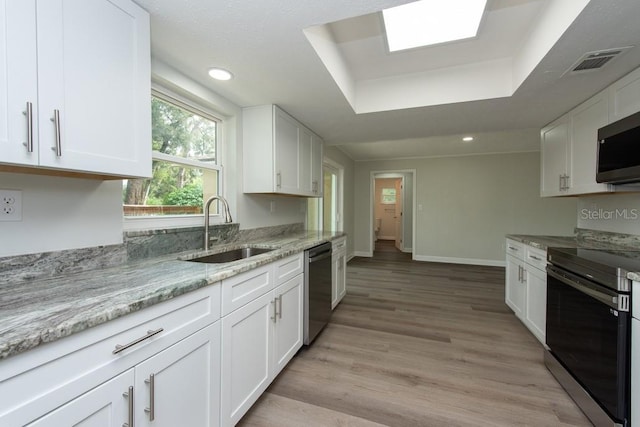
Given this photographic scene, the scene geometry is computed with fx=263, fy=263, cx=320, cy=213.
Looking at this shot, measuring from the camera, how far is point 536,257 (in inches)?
90.9

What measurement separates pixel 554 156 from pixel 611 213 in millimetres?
715

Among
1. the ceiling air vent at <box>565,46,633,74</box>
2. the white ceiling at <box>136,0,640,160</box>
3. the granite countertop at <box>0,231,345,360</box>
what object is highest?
the white ceiling at <box>136,0,640,160</box>

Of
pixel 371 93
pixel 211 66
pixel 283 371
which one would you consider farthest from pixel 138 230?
pixel 371 93

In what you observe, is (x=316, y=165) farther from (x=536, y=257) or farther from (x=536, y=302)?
(x=536, y=302)

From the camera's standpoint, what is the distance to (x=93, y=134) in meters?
1.07

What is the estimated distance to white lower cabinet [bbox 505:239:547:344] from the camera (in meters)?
2.20

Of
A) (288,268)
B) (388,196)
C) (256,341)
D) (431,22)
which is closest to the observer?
(256,341)

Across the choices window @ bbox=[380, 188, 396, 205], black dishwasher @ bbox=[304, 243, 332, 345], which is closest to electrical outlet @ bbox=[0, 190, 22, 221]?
black dishwasher @ bbox=[304, 243, 332, 345]

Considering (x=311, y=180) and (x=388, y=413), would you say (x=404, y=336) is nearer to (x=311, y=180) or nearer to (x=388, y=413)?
(x=388, y=413)

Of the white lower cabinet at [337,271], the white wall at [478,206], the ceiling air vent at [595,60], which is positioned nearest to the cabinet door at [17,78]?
the white lower cabinet at [337,271]

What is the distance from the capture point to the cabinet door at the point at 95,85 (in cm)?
93

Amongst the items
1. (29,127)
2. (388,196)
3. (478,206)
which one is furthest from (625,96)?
(388,196)

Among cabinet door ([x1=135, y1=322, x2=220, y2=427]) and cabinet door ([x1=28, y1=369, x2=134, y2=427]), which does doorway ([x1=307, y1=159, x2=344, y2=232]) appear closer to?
cabinet door ([x1=135, y1=322, x2=220, y2=427])

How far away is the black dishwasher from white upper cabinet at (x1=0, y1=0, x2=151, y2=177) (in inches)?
53.3
